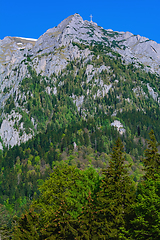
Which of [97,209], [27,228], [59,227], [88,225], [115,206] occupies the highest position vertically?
[27,228]

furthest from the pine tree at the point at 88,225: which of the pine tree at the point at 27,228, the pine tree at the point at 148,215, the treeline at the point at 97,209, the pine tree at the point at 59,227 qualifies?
the pine tree at the point at 27,228

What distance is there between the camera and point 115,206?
121 ft

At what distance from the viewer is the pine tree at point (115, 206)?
34697 mm

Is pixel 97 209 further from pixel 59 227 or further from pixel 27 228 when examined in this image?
pixel 27 228

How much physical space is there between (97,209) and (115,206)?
9.43 ft

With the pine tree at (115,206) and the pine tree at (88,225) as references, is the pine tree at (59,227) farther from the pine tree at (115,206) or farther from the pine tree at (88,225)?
the pine tree at (115,206)

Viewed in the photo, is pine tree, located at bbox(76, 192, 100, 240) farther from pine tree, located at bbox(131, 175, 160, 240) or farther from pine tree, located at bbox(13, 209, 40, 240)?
pine tree, located at bbox(13, 209, 40, 240)

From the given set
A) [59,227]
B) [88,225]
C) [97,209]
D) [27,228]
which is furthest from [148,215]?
[27,228]

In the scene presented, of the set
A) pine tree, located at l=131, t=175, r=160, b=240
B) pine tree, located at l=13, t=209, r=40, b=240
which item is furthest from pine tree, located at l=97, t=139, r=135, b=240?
pine tree, located at l=13, t=209, r=40, b=240

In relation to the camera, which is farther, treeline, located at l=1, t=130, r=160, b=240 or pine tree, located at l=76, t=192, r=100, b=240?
treeline, located at l=1, t=130, r=160, b=240

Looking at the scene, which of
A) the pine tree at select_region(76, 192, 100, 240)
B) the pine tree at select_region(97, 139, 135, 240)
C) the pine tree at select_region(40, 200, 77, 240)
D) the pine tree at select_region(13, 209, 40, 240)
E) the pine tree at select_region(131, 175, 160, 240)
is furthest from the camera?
the pine tree at select_region(13, 209, 40, 240)

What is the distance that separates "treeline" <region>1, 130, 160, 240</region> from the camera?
32.8m

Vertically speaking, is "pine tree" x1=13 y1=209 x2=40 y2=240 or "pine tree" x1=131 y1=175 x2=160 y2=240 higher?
"pine tree" x1=13 y1=209 x2=40 y2=240

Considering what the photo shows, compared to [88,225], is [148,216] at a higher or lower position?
lower
